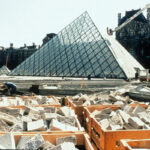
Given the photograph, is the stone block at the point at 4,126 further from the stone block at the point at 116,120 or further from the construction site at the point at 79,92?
the stone block at the point at 116,120

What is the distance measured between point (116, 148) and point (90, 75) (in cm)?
1470

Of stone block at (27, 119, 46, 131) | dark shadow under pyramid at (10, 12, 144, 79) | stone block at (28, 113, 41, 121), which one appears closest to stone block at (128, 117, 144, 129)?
stone block at (27, 119, 46, 131)

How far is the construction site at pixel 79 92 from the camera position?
2.57 metres

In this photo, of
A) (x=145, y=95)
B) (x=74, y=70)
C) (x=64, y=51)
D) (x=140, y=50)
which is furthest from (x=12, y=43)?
(x=145, y=95)

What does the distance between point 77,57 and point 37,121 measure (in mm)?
16858

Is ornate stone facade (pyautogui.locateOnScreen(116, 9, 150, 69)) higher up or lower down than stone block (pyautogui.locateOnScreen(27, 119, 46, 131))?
higher up

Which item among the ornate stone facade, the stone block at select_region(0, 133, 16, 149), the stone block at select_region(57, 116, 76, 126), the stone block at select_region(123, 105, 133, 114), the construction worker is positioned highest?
the ornate stone facade

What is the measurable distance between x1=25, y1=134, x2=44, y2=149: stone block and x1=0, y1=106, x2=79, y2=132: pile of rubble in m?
0.52

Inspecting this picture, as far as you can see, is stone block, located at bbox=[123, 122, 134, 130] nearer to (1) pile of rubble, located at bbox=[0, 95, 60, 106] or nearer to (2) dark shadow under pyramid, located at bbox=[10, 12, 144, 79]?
(1) pile of rubble, located at bbox=[0, 95, 60, 106]

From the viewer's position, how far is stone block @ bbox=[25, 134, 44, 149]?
7.22 feet

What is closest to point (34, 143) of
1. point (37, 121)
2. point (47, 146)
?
point (47, 146)

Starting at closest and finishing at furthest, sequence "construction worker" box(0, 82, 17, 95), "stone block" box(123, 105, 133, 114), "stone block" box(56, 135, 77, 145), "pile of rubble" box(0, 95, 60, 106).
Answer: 1. "stone block" box(56, 135, 77, 145)
2. "stone block" box(123, 105, 133, 114)
3. "pile of rubble" box(0, 95, 60, 106)
4. "construction worker" box(0, 82, 17, 95)

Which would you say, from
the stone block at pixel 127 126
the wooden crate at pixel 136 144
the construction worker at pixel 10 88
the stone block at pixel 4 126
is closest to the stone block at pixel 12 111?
the stone block at pixel 4 126

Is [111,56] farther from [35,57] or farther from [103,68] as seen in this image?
[35,57]
